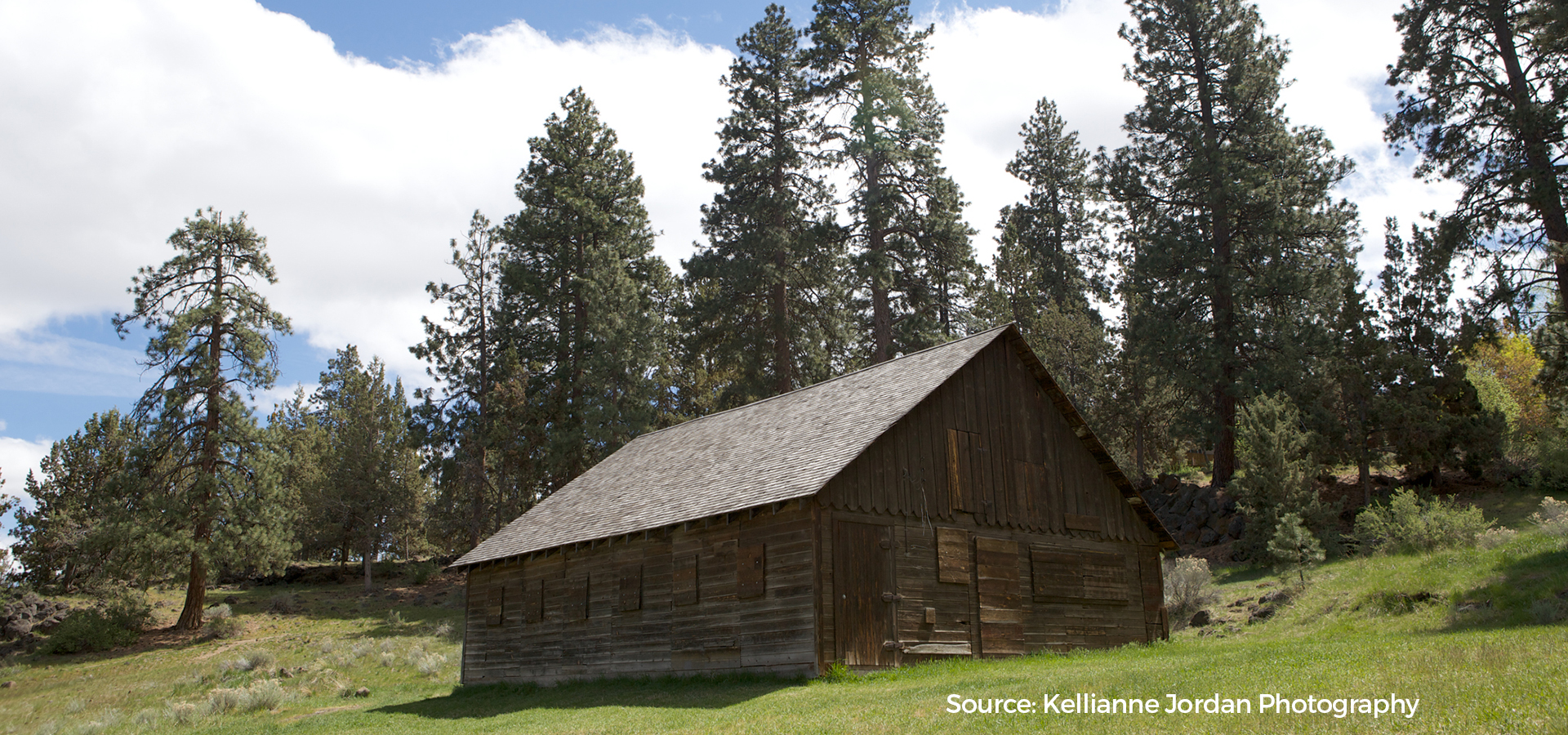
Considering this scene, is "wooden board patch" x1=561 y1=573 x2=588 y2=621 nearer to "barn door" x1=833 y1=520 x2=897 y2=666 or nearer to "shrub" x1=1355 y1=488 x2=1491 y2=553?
"barn door" x1=833 y1=520 x2=897 y2=666

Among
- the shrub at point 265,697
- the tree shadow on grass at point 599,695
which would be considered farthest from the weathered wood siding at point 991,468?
the shrub at point 265,697

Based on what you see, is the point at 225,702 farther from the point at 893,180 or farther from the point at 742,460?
the point at 893,180

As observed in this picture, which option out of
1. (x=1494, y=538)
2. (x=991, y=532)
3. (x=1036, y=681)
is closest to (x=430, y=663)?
(x=991, y=532)

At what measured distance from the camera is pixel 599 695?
20094mm

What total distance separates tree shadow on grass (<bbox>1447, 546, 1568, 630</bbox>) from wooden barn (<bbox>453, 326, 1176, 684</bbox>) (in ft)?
21.7

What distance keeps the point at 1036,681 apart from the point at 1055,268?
5381cm

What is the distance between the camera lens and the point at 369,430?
5256 cm

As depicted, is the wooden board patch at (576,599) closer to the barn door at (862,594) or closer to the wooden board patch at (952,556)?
the barn door at (862,594)

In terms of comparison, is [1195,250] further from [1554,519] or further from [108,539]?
[108,539]

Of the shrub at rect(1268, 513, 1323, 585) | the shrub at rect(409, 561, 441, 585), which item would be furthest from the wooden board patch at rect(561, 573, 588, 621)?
the shrub at rect(409, 561, 441, 585)

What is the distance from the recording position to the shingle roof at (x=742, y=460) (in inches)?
773

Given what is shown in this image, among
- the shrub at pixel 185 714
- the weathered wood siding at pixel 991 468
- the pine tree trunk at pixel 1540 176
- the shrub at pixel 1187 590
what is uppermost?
the pine tree trunk at pixel 1540 176

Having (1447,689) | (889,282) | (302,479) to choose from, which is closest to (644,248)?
(889,282)

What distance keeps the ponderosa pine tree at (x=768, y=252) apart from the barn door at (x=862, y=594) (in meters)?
23.3
